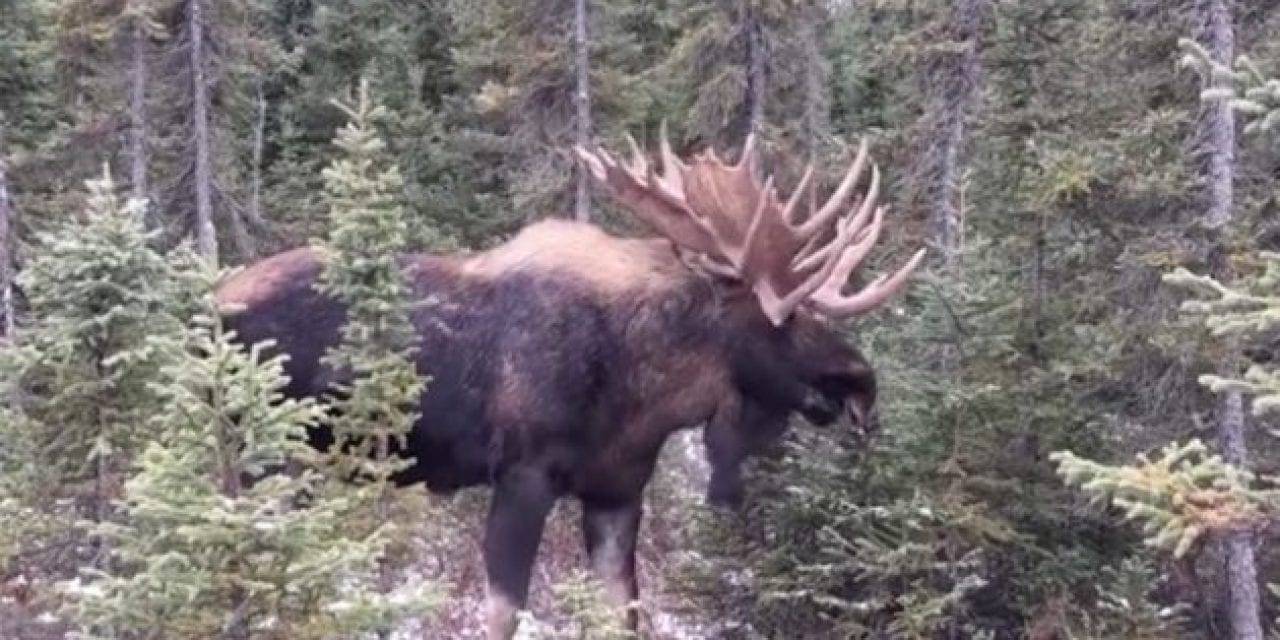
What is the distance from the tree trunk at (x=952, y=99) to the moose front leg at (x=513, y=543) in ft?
24.8

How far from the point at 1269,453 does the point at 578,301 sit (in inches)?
162

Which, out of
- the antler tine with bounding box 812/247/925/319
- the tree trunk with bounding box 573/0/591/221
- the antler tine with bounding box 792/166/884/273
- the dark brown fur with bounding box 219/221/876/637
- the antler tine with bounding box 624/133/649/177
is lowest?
the dark brown fur with bounding box 219/221/876/637

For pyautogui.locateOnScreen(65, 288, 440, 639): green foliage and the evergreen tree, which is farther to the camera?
the evergreen tree

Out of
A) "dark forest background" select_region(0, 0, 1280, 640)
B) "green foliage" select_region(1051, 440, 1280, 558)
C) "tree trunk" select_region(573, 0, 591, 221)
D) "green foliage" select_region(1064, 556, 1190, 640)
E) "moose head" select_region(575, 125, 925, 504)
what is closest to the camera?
"green foliage" select_region(1051, 440, 1280, 558)

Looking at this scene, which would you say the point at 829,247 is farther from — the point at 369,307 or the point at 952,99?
the point at 952,99

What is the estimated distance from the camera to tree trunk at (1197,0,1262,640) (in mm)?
9023

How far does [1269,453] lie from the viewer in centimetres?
995

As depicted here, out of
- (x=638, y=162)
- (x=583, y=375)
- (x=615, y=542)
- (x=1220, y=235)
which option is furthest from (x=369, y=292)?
(x=1220, y=235)

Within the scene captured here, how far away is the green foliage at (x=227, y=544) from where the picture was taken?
198 inches

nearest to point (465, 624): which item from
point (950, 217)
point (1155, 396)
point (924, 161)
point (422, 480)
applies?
point (422, 480)

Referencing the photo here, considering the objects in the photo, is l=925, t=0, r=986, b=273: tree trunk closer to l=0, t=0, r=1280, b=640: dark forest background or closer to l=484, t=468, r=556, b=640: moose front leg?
l=0, t=0, r=1280, b=640: dark forest background

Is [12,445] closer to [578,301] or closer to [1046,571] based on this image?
[578,301]

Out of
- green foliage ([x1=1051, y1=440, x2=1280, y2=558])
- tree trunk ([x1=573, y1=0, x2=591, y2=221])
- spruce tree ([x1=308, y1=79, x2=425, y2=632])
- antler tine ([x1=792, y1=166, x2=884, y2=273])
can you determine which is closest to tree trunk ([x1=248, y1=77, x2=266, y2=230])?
tree trunk ([x1=573, y1=0, x2=591, y2=221])

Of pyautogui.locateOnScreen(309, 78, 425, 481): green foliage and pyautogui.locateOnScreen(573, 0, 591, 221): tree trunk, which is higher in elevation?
pyautogui.locateOnScreen(573, 0, 591, 221): tree trunk
